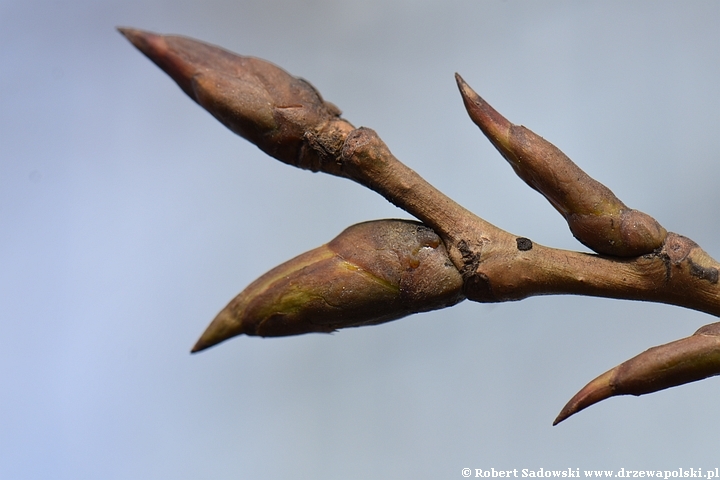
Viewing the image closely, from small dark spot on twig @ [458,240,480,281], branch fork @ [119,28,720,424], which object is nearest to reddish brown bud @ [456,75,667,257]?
branch fork @ [119,28,720,424]

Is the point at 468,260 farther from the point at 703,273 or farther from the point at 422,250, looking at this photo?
the point at 703,273

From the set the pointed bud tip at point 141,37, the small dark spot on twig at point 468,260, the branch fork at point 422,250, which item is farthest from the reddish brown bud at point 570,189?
the pointed bud tip at point 141,37

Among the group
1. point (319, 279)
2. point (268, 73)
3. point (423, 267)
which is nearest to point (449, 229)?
point (423, 267)

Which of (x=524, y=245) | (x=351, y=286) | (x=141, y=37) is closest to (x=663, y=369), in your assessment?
(x=524, y=245)

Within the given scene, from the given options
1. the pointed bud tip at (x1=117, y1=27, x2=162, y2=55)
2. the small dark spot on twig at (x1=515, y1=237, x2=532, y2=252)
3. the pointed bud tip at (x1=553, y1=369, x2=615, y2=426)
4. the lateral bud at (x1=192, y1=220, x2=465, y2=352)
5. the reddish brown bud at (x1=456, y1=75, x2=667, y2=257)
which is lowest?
the pointed bud tip at (x1=553, y1=369, x2=615, y2=426)

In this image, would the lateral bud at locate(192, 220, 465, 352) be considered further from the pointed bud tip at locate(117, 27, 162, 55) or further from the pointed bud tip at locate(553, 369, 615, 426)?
the pointed bud tip at locate(117, 27, 162, 55)

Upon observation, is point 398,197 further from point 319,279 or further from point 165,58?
point 165,58
